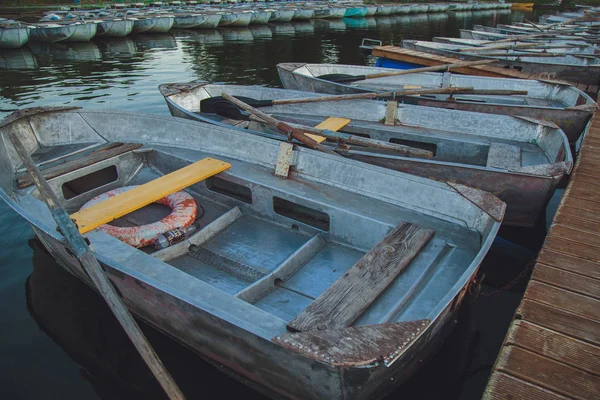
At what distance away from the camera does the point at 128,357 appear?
5.46 metres

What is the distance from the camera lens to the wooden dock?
11.4 ft

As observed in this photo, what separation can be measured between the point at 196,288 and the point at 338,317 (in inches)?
58.3

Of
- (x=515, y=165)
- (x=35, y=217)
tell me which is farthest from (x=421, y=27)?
(x=35, y=217)

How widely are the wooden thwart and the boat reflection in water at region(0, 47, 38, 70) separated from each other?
1912cm

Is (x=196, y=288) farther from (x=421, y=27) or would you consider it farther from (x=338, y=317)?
(x=421, y=27)

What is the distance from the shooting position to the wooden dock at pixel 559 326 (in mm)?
3480

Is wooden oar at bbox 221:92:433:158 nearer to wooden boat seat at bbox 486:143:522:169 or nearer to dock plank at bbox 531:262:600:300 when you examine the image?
wooden boat seat at bbox 486:143:522:169

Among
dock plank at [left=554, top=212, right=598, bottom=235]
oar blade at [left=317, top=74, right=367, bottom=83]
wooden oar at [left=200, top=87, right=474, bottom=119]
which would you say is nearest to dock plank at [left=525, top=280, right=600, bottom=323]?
dock plank at [left=554, top=212, right=598, bottom=235]

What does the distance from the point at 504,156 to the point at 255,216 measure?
177 inches

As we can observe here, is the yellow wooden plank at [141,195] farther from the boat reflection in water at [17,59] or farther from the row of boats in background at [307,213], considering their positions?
the boat reflection in water at [17,59]

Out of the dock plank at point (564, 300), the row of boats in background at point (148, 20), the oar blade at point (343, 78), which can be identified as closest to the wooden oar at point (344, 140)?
the dock plank at point (564, 300)

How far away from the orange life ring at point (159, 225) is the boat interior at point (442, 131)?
2490 mm

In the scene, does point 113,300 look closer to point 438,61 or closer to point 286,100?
point 286,100

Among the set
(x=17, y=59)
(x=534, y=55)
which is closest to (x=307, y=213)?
(x=534, y=55)
